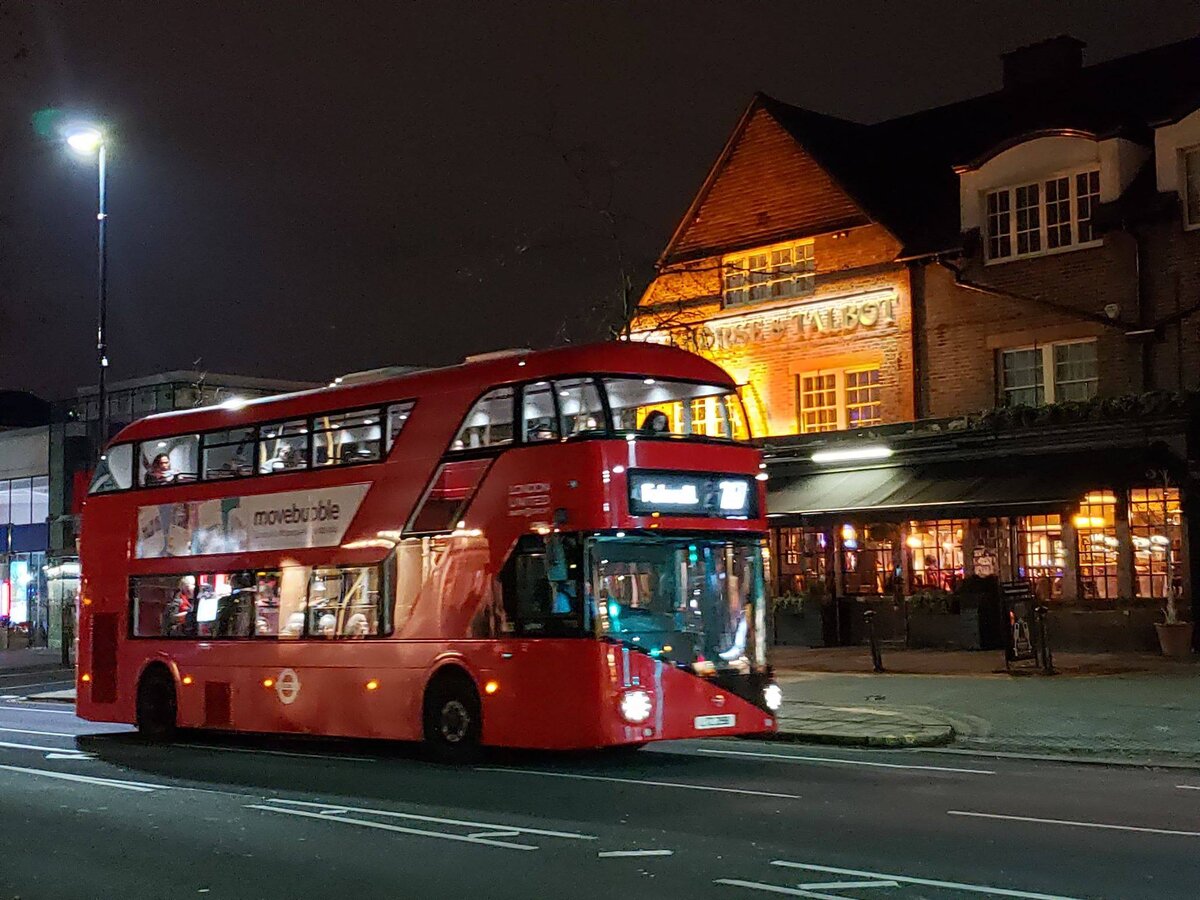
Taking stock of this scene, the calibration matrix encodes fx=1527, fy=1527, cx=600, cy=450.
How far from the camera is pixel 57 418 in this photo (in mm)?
54000

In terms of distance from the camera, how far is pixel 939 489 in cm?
2702

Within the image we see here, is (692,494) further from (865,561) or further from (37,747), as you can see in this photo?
(865,561)

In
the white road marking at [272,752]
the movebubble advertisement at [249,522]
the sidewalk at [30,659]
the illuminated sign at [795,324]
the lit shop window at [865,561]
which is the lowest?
the sidewalk at [30,659]

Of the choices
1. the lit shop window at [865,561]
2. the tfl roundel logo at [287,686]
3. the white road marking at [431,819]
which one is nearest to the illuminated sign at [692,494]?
the white road marking at [431,819]

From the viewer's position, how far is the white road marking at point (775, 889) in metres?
8.77

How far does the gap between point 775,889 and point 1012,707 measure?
38.4 ft

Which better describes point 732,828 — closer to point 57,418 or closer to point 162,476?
point 162,476

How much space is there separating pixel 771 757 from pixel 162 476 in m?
9.14

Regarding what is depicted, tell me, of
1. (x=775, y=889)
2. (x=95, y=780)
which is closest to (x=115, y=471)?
(x=95, y=780)

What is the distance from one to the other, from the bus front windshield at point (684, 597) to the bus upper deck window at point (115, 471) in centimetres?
886

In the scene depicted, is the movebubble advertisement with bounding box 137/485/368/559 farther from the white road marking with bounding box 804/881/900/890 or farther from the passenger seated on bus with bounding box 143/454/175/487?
the white road marking with bounding box 804/881/900/890

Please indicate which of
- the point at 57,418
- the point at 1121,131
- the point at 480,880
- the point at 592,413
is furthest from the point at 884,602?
the point at 57,418

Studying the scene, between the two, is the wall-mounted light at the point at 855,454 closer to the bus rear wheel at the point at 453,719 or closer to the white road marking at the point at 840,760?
the white road marking at the point at 840,760

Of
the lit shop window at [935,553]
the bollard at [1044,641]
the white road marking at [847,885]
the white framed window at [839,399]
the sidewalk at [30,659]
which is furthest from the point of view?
the sidewalk at [30,659]
